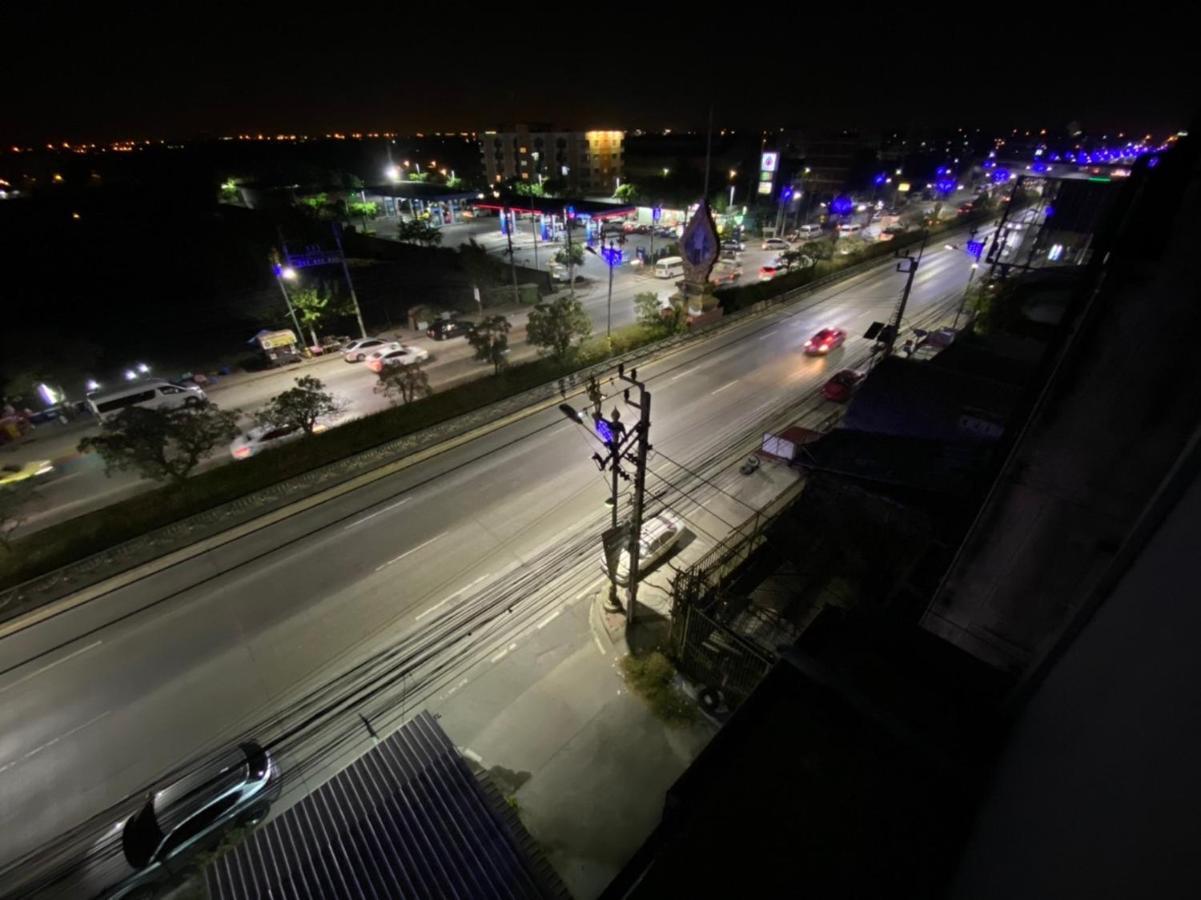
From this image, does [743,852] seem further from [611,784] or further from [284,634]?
[284,634]

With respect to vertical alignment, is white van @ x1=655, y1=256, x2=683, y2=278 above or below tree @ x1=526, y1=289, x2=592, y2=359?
below

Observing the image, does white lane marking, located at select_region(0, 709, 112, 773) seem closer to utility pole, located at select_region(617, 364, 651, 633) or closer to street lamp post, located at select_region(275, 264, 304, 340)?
utility pole, located at select_region(617, 364, 651, 633)

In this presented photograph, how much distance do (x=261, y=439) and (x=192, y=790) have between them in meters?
15.6

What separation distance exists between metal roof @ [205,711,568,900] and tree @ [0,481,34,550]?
13.8 metres

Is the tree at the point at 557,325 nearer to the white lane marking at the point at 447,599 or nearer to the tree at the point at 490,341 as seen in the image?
the tree at the point at 490,341

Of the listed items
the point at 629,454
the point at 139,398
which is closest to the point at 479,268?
the point at 139,398

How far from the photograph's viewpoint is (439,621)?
13445 millimetres

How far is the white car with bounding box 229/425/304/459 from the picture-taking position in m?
20.9

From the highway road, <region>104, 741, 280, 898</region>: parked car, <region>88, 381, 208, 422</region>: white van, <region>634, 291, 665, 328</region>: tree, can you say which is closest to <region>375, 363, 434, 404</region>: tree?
the highway road

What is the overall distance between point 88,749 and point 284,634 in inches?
157

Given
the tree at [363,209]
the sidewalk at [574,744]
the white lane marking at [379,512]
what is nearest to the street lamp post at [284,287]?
the white lane marking at [379,512]

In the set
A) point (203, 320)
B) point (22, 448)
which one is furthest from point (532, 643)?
point (203, 320)

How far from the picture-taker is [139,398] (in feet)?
82.0

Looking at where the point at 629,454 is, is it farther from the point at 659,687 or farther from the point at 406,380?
the point at 406,380
